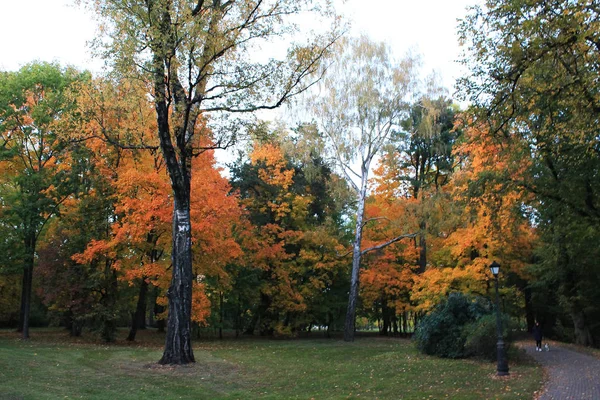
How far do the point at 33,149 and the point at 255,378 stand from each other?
20.5 m

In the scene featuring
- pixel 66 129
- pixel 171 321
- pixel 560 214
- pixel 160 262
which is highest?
pixel 66 129

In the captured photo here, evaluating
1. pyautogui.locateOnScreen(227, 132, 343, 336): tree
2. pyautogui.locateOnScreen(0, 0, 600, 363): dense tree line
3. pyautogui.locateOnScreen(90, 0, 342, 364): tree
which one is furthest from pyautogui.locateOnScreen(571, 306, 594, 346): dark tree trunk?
pyautogui.locateOnScreen(90, 0, 342, 364): tree

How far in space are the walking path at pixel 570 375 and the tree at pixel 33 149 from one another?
71.1 ft

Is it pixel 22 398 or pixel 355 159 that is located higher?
pixel 355 159

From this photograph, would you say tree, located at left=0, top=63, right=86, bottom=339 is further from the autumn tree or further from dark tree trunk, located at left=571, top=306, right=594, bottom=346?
dark tree trunk, located at left=571, top=306, right=594, bottom=346

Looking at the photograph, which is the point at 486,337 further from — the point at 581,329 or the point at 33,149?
the point at 33,149

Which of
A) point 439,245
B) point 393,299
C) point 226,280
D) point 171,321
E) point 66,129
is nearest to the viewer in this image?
point 171,321

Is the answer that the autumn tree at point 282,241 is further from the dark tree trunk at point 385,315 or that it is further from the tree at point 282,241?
the dark tree trunk at point 385,315

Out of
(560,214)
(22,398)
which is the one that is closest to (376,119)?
(560,214)

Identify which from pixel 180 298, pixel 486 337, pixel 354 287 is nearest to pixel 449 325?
pixel 486 337

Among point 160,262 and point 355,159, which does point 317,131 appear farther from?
point 160,262

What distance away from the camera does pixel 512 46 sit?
9.40m

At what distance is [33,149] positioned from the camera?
26.6m

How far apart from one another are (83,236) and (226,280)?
7187mm
